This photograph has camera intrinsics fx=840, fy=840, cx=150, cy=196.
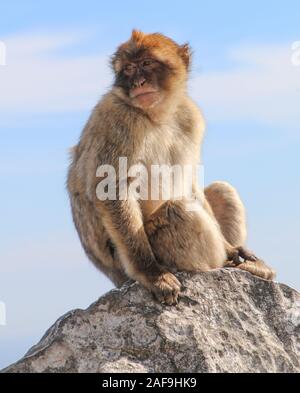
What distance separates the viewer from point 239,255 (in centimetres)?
772

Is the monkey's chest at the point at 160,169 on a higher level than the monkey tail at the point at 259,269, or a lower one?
higher

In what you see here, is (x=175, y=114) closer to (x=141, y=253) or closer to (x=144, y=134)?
(x=144, y=134)

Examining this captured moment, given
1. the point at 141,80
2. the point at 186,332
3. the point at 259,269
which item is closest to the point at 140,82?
the point at 141,80

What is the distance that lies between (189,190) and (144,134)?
2.34ft

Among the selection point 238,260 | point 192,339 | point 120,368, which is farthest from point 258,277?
point 120,368

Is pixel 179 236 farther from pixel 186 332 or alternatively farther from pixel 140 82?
pixel 140 82

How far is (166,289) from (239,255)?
1.46 m

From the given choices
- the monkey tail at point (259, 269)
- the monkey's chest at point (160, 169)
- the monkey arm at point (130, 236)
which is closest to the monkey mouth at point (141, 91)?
the monkey's chest at point (160, 169)

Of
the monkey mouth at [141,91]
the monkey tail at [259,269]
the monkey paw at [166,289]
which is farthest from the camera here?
the monkey tail at [259,269]

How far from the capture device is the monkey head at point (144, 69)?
7082 mm

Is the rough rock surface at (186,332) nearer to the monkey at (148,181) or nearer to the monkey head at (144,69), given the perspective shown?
the monkey at (148,181)

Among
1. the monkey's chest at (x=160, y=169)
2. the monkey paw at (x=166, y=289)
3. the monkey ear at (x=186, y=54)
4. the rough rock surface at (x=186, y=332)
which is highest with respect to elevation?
the monkey ear at (x=186, y=54)

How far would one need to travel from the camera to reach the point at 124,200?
22.5ft

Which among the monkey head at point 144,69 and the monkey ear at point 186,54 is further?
the monkey ear at point 186,54
